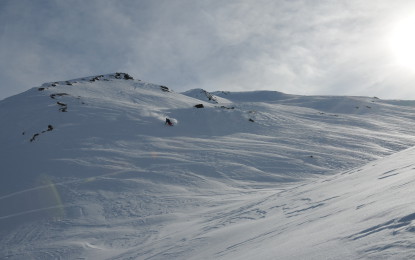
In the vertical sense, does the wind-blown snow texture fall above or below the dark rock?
below

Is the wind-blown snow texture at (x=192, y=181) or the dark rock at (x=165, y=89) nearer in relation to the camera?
the wind-blown snow texture at (x=192, y=181)

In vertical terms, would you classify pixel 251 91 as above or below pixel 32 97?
above

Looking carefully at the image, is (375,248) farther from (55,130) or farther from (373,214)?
(55,130)

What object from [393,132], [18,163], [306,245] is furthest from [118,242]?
[393,132]

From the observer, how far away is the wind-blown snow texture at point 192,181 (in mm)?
3797

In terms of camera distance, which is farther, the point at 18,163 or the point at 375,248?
the point at 18,163

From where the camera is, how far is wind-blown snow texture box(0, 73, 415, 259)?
380 centimetres

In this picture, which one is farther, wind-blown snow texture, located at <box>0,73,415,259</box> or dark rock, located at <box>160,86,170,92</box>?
dark rock, located at <box>160,86,170,92</box>

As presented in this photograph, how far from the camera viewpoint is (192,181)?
11.7 metres

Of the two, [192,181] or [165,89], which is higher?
[165,89]

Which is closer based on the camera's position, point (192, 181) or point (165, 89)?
A: point (192, 181)

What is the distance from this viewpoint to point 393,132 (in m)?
22.2

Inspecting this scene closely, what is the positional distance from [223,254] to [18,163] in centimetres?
1171

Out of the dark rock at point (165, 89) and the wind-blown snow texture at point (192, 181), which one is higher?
the dark rock at point (165, 89)
